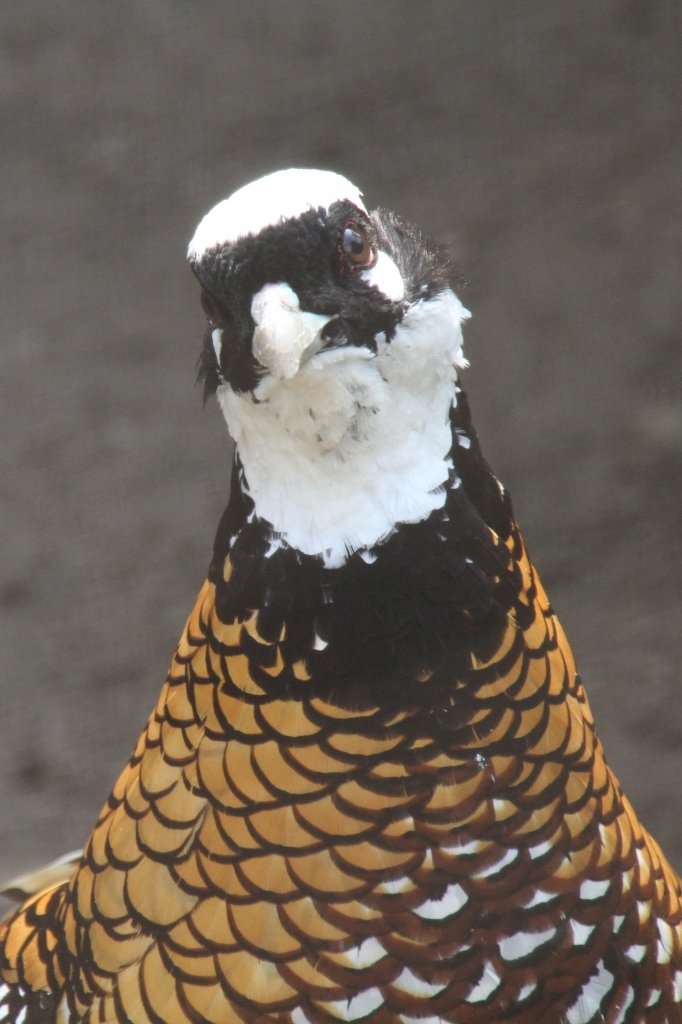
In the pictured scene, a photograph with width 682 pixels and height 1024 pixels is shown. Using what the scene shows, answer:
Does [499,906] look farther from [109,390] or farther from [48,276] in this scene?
[48,276]

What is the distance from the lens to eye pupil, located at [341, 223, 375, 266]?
1315 millimetres

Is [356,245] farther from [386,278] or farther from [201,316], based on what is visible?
[201,316]

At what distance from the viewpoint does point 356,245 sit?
4.34ft

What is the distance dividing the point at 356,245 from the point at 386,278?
5cm

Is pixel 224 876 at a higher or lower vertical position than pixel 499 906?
higher

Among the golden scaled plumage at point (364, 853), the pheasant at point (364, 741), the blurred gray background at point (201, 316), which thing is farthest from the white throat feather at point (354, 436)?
the blurred gray background at point (201, 316)

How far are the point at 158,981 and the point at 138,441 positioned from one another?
106 inches

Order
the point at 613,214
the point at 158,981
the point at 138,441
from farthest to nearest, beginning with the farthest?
the point at 613,214, the point at 138,441, the point at 158,981

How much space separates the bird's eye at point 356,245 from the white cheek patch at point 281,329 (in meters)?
0.08

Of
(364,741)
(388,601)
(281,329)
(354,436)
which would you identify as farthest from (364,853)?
(281,329)

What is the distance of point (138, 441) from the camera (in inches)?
161

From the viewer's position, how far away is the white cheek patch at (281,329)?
1.24 metres

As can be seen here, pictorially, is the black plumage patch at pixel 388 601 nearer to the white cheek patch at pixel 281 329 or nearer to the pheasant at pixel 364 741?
the pheasant at pixel 364 741

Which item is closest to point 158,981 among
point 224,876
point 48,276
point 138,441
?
point 224,876
